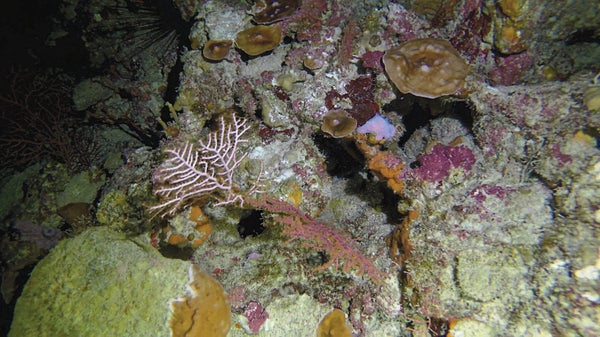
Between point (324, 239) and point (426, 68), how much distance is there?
2391mm

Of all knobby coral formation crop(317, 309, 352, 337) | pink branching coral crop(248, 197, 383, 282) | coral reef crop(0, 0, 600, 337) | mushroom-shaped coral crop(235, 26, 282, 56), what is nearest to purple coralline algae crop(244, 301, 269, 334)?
coral reef crop(0, 0, 600, 337)

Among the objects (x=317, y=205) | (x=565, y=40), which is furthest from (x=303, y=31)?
(x=565, y=40)

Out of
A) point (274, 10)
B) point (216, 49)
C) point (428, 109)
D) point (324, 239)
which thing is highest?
point (274, 10)

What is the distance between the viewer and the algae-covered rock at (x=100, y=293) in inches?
125

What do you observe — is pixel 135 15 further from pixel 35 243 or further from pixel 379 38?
pixel 379 38

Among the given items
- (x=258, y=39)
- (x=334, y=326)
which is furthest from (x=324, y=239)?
(x=258, y=39)

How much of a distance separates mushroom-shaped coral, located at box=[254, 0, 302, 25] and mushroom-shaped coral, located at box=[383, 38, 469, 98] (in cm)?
148

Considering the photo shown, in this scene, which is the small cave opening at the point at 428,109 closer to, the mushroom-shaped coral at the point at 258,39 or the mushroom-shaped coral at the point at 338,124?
the mushroom-shaped coral at the point at 338,124

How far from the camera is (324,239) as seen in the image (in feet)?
10.8

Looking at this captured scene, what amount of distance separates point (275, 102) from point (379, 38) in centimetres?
159

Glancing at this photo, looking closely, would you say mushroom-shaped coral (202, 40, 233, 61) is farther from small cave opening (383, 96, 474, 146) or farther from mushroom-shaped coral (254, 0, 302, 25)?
small cave opening (383, 96, 474, 146)

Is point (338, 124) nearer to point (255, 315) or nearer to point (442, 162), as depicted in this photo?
point (442, 162)

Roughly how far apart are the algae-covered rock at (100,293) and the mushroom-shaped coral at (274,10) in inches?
132

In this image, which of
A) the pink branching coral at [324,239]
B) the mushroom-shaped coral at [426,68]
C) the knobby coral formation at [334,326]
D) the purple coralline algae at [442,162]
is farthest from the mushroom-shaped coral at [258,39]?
the knobby coral formation at [334,326]
